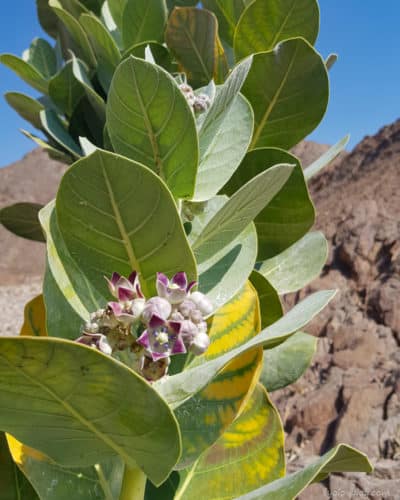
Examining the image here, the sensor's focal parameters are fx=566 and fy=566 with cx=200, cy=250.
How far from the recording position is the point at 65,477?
2.94 feet

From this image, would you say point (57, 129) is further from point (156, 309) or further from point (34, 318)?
point (156, 309)

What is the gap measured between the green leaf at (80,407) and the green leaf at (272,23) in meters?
0.95

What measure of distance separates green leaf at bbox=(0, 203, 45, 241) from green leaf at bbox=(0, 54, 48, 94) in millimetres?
361

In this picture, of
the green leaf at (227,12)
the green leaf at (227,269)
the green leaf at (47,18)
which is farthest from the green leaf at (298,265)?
the green leaf at (47,18)

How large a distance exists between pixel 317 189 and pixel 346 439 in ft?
17.0

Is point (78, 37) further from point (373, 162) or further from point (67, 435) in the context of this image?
point (373, 162)

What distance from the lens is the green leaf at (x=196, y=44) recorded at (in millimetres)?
1300

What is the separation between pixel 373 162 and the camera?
7.01 m

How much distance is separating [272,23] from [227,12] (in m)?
0.27

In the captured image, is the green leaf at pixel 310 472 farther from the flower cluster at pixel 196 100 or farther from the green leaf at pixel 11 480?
the flower cluster at pixel 196 100

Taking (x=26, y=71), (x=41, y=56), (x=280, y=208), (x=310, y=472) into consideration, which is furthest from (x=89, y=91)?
(x=310, y=472)

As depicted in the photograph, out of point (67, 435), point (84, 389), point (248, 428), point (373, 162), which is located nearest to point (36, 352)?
point (84, 389)

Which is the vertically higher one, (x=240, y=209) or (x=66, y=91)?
(x=66, y=91)

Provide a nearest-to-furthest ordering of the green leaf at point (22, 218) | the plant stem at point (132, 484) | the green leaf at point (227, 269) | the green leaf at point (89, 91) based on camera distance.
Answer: the plant stem at point (132, 484)
the green leaf at point (227, 269)
the green leaf at point (89, 91)
the green leaf at point (22, 218)
